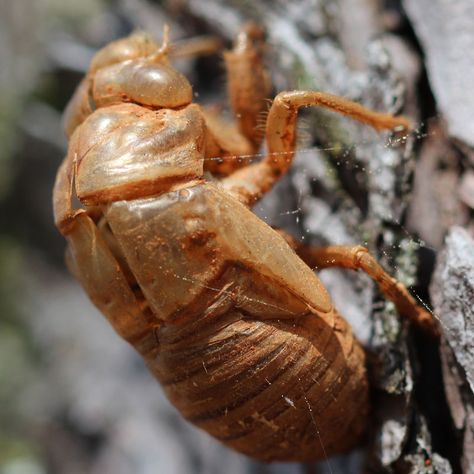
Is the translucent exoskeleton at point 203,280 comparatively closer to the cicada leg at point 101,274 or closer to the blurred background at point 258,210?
the cicada leg at point 101,274

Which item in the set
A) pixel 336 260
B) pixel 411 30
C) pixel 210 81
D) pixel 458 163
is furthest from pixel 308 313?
pixel 210 81

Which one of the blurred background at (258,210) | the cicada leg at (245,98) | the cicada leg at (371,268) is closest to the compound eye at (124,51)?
the cicada leg at (245,98)

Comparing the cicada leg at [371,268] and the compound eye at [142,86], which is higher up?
the compound eye at [142,86]

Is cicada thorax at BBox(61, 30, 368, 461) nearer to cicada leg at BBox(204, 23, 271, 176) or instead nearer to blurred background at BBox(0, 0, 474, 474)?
blurred background at BBox(0, 0, 474, 474)

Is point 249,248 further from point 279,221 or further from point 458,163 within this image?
point 279,221

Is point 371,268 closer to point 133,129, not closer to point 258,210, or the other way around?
point 258,210

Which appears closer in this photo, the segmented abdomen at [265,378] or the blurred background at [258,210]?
the segmented abdomen at [265,378]
